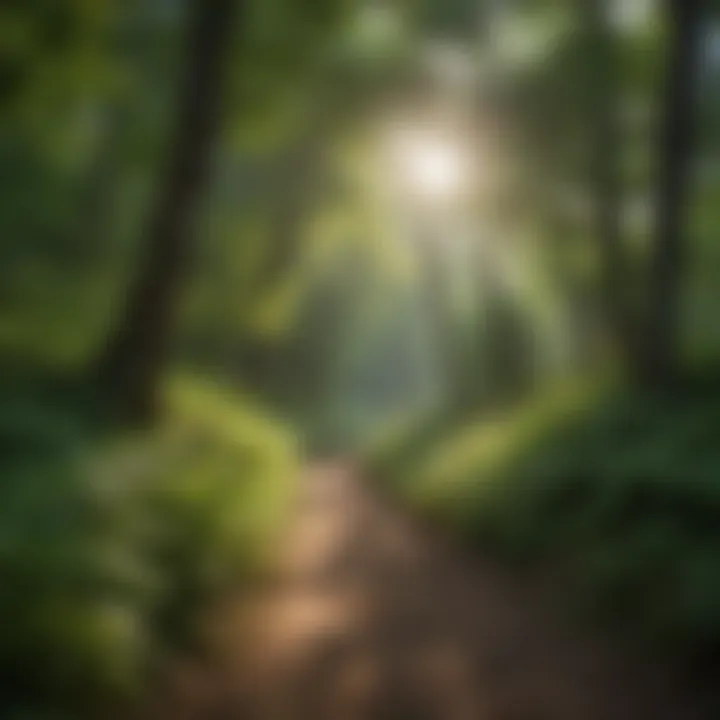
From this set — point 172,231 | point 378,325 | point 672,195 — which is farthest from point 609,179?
point 172,231

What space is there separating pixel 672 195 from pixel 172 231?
106cm

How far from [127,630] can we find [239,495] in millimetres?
429

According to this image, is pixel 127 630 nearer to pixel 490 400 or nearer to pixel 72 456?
pixel 72 456

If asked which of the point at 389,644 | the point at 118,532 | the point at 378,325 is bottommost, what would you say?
the point at 389,644

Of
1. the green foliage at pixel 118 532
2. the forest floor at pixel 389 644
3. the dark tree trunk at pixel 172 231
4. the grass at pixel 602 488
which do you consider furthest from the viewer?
the dark tree trunk at pixel 172 231

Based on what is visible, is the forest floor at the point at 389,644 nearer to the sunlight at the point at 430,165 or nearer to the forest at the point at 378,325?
the forest at the point at 378,325

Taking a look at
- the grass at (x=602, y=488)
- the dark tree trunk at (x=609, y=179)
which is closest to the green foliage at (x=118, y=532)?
the grass at (x=602, y=488)

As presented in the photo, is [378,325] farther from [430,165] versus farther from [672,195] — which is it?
[672,195]

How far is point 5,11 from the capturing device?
2.50 metres

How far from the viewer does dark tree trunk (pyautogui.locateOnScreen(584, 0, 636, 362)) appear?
2.41 m

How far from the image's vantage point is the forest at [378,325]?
7.34ft

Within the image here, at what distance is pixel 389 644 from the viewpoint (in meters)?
2.23

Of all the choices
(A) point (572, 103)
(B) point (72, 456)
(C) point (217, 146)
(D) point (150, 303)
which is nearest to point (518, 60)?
(A) point (572, 103)

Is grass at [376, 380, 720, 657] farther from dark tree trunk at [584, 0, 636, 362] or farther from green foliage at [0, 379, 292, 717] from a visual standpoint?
green foliage at [0, 379, 292, 717]
